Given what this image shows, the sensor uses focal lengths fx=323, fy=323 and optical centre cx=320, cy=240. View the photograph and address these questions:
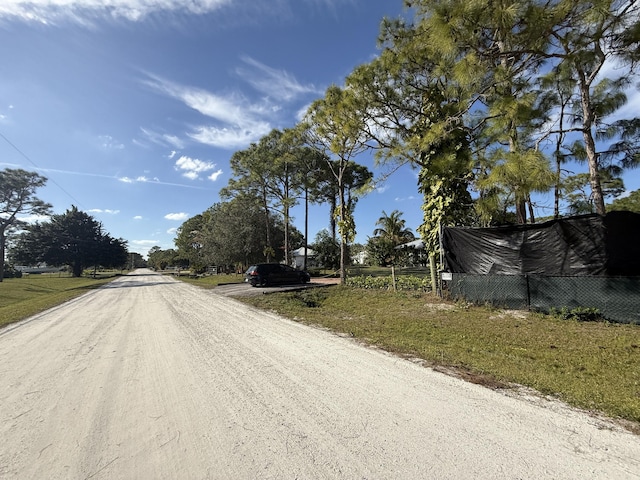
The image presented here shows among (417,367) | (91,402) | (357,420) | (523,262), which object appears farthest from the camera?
(523,262)

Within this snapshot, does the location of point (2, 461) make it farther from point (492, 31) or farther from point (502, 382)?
point (492, 31)

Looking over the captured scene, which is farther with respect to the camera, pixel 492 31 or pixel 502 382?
pixel 492 31

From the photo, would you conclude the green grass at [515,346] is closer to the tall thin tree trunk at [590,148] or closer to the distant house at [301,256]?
the tall thin tree trunk at [590,148]

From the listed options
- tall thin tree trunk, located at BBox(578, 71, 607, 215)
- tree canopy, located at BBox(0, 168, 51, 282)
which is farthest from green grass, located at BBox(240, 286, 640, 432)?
tree canopy, located at BBox(0, 168, 51, 282)

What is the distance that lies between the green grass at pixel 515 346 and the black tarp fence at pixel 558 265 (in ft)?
1.64

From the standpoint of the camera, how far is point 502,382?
3988 mm

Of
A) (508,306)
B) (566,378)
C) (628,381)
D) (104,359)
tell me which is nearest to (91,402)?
(104,359)

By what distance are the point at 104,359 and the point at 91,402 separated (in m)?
1.96

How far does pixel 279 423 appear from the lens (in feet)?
9.93

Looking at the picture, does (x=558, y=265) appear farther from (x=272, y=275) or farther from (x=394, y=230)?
(x=394, y=230)

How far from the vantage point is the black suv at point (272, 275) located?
1931 centimetres

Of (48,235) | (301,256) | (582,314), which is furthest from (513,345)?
→ (48,235)

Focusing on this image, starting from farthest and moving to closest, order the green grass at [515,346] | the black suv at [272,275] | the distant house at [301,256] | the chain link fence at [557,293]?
the distant house at [301,256] < the black suv at [272,275] < the chain link fence at [557,293] < the green grass at [515,346]

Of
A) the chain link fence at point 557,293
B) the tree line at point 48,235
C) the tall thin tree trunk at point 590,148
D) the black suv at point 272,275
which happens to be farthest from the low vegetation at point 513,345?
the tree line at point 48,235
